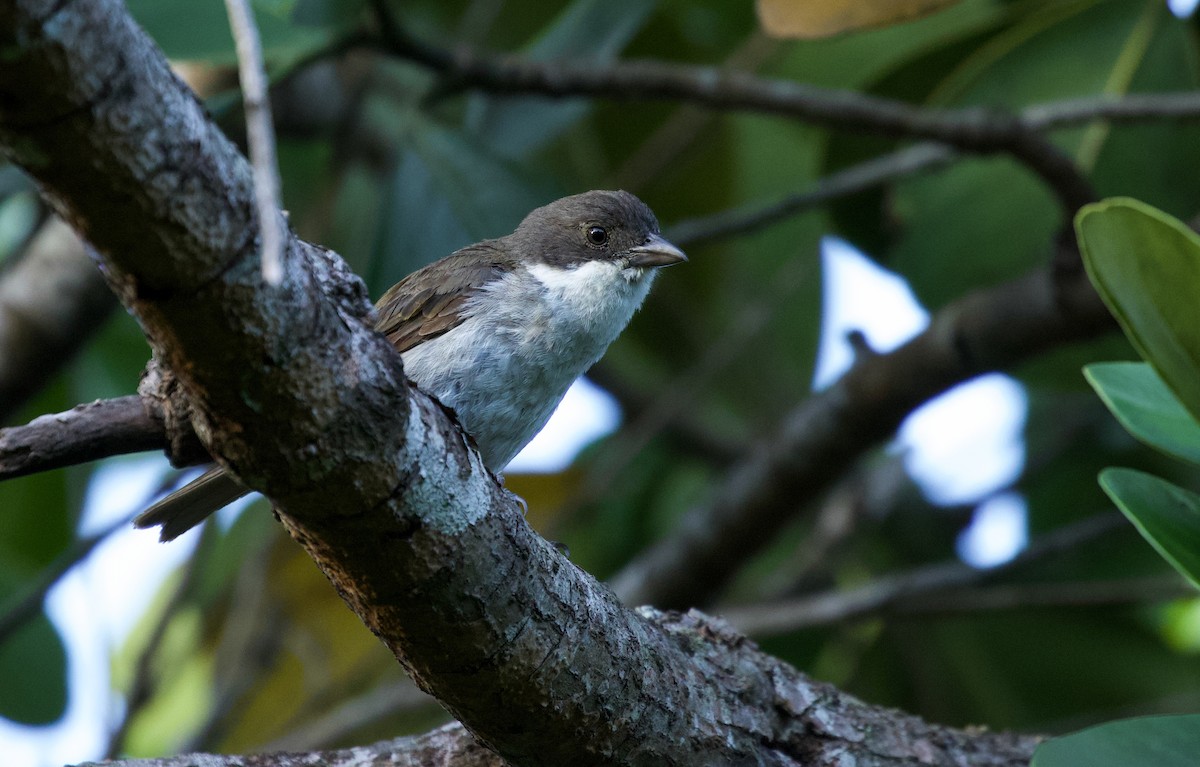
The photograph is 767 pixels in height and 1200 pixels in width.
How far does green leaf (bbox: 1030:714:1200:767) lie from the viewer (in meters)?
2.25

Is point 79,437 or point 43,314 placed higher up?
point 43,314

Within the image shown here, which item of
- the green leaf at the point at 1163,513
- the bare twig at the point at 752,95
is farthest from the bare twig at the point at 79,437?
the bare twig at the point at 752,95

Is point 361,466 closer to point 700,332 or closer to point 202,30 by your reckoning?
point 202,30

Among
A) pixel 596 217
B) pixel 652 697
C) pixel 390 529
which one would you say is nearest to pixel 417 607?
pixel 390 529

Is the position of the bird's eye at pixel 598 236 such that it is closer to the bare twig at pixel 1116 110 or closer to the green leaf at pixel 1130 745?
the bare twig at pixel 1116 110

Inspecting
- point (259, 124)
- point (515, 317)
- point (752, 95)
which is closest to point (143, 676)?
point (515, 317)

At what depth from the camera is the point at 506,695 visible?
250 cm

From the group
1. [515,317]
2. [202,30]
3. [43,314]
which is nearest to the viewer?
[515,317]

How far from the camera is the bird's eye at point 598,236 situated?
474cm

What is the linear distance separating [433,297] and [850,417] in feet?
7.21

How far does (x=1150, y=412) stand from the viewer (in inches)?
107

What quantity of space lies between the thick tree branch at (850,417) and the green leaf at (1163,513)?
2.21 m

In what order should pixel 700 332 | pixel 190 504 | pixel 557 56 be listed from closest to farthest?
pixel 190 504
pixel 557 56
pixel 700 332

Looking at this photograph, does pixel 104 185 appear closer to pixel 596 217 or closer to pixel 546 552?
pixel 546 552
